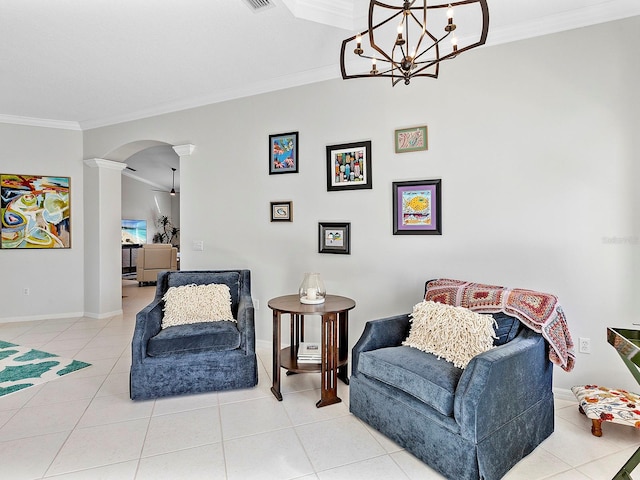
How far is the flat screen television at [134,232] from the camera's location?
10266mm

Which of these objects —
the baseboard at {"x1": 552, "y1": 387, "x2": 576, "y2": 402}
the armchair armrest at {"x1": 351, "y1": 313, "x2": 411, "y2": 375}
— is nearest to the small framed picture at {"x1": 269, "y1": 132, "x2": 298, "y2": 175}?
the armchair armrest at {"x1": 351, "y1": 313, "x2": 411, "y2": 375}

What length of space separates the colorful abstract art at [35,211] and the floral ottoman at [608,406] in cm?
576

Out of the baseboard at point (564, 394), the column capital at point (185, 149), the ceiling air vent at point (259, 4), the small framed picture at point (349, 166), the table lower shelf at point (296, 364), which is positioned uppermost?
the ceiling air vent at point (259, 4)

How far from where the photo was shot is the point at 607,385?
2500 millimetres

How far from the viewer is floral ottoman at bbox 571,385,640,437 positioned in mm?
2047

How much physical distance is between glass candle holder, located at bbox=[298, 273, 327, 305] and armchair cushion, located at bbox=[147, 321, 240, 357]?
0.57 metres

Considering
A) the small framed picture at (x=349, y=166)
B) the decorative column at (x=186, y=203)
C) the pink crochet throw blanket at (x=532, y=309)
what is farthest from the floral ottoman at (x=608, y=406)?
the decorative column at (x=186, y=203)

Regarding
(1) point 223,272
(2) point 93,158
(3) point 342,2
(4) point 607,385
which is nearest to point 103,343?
(1) point 223,272

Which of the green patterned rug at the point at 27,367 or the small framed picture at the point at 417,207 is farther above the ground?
the small framed picture at the point at 417,207

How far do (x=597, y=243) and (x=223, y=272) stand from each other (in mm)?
2895

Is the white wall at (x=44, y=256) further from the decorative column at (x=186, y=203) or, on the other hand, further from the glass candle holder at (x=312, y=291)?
the glass candle holder at (x=312, y=291)

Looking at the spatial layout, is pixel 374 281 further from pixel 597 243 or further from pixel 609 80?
pixel 609 80

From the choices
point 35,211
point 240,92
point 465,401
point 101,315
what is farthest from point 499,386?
point 35,211

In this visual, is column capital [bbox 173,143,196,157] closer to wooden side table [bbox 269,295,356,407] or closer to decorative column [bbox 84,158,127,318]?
decorative column [bbox 84,158,127,318]
